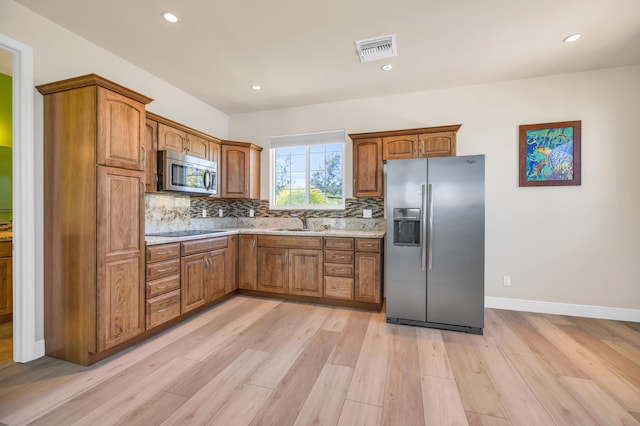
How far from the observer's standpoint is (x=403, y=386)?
6.27ft

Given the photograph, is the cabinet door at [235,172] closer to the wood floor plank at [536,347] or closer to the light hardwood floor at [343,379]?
the light hardwood floor at [343,379]

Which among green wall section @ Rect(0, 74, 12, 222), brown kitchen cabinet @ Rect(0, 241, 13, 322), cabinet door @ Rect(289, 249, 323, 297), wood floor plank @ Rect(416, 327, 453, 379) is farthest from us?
cabinet door @ Rect(289, 249, 323, 297)

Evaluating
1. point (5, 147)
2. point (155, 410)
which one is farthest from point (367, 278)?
point (5, 147)

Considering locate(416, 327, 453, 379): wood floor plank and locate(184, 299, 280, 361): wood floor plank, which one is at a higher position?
locate(184, 299, 280, 361): wood floor plank

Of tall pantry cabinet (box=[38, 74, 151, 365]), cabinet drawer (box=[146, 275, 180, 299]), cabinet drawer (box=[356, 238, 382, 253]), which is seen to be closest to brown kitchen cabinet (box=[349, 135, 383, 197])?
cabinet drawer (box=[356, 238, 382, 253])

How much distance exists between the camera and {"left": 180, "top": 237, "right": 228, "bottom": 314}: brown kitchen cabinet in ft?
9.75

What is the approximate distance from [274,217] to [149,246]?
2097 millimetres

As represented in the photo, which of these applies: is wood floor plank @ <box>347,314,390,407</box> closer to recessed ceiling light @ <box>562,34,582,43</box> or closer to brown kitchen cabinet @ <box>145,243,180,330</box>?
brown kitchen cabinet @ <box>145,243,180,330</box>

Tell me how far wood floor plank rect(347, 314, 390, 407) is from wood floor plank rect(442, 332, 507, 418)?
514 millimetres

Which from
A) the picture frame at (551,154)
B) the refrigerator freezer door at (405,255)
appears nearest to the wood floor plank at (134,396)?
the refrigerator freezer door at (405,255)

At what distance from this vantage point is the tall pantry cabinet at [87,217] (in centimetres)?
211

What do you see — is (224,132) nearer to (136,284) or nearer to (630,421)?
(136,284)

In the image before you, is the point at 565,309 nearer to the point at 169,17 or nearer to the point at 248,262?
the point at 248,262

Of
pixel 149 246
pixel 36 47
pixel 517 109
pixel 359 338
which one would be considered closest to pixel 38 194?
pixel 149 246
